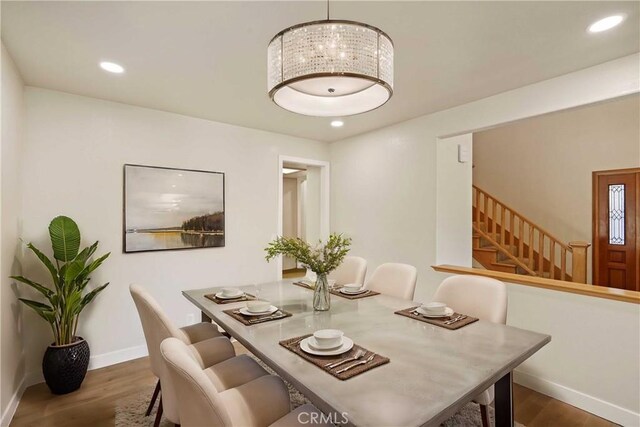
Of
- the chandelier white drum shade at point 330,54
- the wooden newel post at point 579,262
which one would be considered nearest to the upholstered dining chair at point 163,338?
the chandelier white drum shade at point 330,54

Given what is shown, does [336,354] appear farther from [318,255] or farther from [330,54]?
[330,54]

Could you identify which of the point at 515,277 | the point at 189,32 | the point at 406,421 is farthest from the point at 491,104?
the point at 406,421

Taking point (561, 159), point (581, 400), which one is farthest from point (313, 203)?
point (561, 159)

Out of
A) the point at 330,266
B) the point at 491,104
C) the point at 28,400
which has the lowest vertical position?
the point at 28,400

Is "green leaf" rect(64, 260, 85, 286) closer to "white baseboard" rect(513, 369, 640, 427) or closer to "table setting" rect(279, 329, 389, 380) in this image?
"table setting" rect(279, 329, 389, 380)

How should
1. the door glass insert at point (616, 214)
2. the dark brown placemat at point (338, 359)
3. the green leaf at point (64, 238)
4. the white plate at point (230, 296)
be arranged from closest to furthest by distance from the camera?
the dark brown placemat at point (338, 359), the white plate at point (230, 296), the green leaf at point (64, 238), the door glass insert at point (616, 214)

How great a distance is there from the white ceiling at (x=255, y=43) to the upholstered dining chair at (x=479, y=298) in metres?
1.50

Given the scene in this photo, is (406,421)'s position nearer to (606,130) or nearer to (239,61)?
(239,61)

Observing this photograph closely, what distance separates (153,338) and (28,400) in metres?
1.63

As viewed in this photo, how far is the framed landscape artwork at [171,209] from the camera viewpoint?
314cm

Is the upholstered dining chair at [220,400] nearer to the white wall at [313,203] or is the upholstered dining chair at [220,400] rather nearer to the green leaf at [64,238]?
the green leaf at [64,238]

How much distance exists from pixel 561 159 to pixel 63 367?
21.4 feet

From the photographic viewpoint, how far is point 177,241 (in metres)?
3.41

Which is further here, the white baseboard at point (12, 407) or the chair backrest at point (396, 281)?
the chair backrest at point (396, 281)
